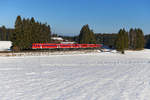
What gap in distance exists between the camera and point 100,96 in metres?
7.76

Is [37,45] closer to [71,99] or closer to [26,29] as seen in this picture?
[26,29]

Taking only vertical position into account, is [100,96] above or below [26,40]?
below

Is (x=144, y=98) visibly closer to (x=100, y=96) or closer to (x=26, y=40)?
(x=100, y=96)

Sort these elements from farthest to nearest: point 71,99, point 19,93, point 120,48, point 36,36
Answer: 1. point 120,48
2. point 36,36
3. point 19,93
4. point 71,99

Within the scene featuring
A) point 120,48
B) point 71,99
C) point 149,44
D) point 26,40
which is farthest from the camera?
point 149,44

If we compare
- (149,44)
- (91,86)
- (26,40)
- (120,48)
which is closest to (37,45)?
(26,40)

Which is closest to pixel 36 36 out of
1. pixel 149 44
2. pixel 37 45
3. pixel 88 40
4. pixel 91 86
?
pixel 37 45

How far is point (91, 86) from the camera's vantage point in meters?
9.66

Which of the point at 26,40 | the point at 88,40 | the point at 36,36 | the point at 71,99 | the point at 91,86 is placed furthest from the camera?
the point at 88,40

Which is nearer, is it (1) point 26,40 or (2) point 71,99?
(2) point 71,99

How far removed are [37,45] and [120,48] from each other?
32.9 meters

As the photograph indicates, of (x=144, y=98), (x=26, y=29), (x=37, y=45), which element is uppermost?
(x=26, y=29)

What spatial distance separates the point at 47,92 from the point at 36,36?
43891 mm

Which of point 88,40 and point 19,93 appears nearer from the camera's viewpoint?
point 19,93
